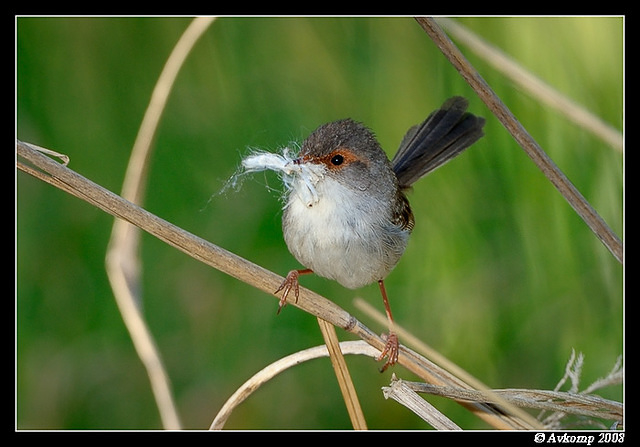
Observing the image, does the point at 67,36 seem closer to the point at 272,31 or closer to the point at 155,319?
the point at 272,31

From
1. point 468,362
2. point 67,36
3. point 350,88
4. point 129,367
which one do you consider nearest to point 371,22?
point 350,88

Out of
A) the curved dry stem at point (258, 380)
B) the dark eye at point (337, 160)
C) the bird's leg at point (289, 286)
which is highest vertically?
the dark eye at point (337, 160)

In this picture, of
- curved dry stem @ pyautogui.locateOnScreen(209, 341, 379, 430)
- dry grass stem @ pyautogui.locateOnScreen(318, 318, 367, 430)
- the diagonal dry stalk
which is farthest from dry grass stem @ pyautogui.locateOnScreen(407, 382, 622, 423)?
curved dry stem @ pyautogui.locateOnScreen(209, 341, 379, 430)

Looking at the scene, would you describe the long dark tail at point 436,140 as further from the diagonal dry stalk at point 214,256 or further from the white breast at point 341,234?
the diagonal dry stalk at point 214,256

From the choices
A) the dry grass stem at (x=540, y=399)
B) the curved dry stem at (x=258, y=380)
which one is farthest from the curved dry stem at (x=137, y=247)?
the dry grass stem at (x=540, y=399)

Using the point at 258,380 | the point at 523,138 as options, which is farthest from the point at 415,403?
the point at 523,138
